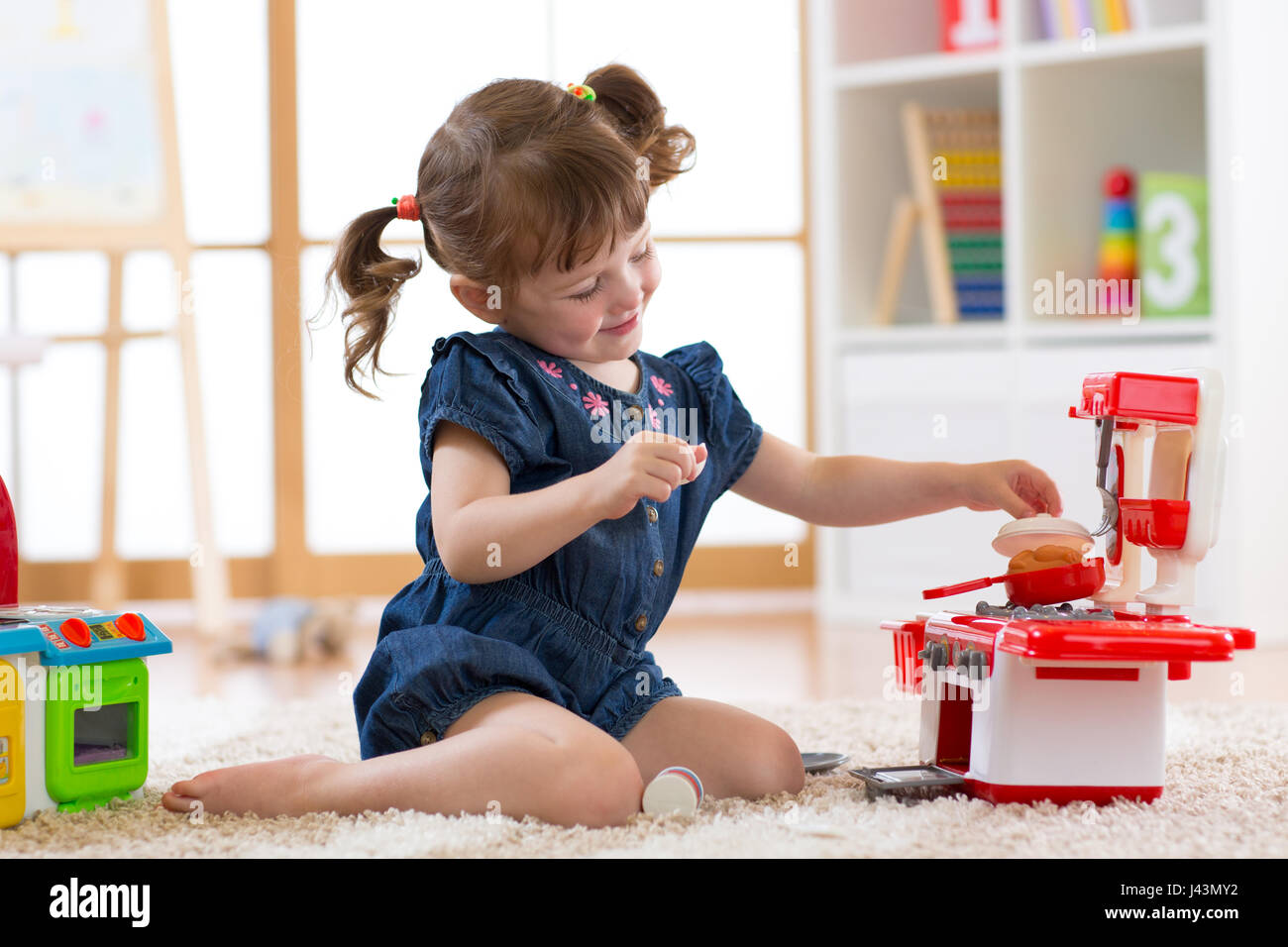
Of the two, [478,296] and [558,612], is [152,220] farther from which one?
[558,612]

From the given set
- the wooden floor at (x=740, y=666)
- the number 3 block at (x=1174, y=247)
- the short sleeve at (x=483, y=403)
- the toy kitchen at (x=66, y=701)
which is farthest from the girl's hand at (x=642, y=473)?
the number 3 block at (x=1174, y=247)

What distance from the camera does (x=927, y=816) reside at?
85cm

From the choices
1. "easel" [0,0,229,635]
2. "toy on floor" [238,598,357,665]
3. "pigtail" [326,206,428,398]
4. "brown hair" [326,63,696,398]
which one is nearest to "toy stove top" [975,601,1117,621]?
"brown hair" [326,63,696,398]

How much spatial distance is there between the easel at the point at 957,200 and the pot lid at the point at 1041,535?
123 cm

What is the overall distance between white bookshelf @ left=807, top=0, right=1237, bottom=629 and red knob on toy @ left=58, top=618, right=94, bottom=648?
1233 mm

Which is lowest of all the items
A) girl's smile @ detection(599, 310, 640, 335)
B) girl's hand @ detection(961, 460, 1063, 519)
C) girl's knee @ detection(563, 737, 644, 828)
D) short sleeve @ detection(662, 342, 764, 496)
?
girl's knee @ detection(563, 737, 644, 828)

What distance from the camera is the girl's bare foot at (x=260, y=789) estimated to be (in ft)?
2.93

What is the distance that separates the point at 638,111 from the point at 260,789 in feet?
1.87

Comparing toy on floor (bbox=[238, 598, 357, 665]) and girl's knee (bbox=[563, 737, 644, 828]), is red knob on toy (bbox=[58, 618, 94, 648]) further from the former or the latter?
toy on floor (bbox=[238, 598, 357, 665])

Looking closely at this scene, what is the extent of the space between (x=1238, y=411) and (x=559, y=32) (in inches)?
52.7

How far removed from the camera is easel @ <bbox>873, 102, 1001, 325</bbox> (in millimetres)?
2135

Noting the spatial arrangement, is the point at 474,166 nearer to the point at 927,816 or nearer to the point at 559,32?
the point at 927,816

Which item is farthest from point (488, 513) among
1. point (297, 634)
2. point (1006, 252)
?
point (1006, 252)
